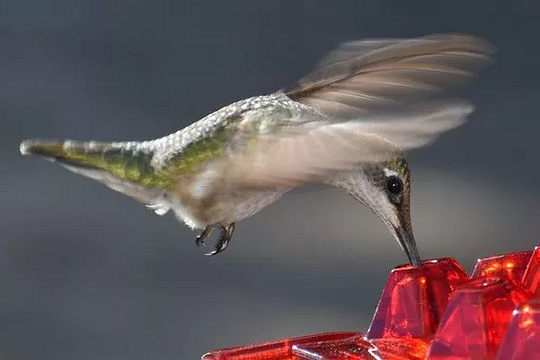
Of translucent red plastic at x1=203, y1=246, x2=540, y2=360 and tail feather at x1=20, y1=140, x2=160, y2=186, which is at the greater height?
tail feather at x1=20, y1=140, x2=160, y2=186

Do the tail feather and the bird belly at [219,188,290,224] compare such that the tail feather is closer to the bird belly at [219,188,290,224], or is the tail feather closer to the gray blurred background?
the bird belly at [219,188,290,224]

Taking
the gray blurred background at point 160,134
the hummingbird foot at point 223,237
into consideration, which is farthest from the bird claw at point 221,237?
Answer: the gray blurred background at point 160,134

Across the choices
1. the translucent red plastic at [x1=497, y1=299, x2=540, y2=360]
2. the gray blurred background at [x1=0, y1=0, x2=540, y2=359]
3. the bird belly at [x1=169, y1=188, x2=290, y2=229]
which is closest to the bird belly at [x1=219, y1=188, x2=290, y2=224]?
the bird belly at [x1=169, y1=188, x2=290, y2=229]

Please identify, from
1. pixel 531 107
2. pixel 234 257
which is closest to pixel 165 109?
pixel 234 257

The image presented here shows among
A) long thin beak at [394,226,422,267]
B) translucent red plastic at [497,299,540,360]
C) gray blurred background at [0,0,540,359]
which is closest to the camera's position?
translucent red plastic at [497,299,540,360]

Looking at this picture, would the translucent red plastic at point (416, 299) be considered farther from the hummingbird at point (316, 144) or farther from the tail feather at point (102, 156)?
the tail feather at point (102, 156)

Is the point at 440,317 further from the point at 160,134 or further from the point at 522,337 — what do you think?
the point at 160,134

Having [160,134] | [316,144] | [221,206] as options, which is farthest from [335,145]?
[160,134]

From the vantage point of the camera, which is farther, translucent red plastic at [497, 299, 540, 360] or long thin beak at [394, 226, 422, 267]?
long thin beak at [394, 226, 422, 267]
